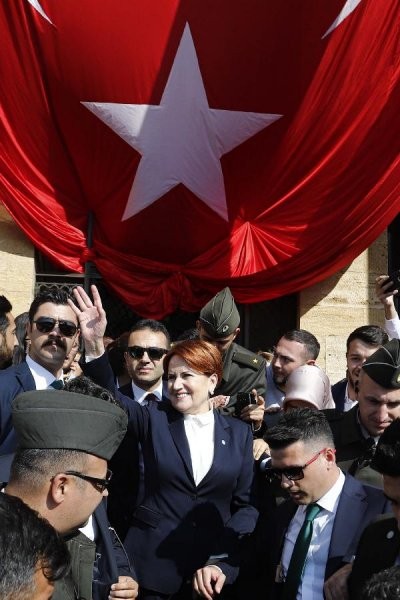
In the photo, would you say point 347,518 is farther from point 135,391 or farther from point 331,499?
point 135,391

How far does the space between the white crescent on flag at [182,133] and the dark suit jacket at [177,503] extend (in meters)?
3.53

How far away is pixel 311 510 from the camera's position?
341 cm

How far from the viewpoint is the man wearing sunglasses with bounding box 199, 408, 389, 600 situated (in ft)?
10.9

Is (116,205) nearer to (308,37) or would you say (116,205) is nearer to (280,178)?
(280,178)

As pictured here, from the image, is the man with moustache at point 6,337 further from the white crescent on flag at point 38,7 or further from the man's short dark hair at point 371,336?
the white crescent on flag at point 38,7

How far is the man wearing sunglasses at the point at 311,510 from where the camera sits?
3309 millimetres

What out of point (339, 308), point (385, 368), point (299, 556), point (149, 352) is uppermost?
point (339, 308)

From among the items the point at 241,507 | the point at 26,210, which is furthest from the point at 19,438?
the point at 26,210

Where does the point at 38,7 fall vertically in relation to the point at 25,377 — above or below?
above

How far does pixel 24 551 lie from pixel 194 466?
2.23 m

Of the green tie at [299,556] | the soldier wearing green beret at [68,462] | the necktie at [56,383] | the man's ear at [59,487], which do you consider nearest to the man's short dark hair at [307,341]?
the necktie at [56,383]

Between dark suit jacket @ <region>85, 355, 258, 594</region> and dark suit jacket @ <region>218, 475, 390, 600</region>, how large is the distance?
14 centimetres

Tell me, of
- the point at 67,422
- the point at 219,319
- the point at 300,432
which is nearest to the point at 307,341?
the point at 219,319

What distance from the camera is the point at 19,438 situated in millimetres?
2658
